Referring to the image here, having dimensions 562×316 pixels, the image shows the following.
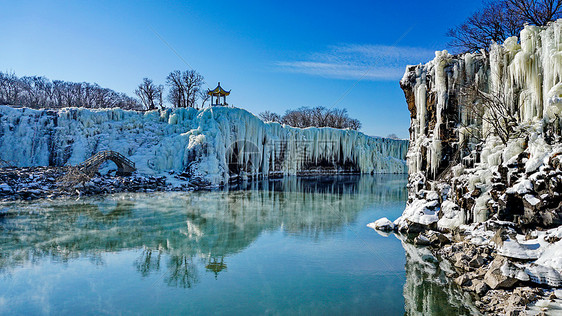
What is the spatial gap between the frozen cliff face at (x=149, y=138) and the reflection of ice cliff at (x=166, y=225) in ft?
15.4

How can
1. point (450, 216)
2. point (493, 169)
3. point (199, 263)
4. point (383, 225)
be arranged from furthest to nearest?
point (383, 225) < point (450, 216) < point (493, 169) < point (199, 263)

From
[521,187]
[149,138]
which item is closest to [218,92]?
[149,138]

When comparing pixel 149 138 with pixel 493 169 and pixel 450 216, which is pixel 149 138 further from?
pixel 493 169

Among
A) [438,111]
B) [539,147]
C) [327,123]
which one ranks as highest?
[327,123]

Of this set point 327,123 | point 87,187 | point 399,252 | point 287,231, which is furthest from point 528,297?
point 327,123

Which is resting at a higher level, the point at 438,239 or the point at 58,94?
the point at 58,94

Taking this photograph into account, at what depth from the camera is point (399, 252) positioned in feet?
26.0

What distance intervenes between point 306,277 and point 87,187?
15.0 metres

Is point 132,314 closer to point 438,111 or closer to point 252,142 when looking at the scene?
point 438,111

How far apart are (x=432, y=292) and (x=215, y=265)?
4.20 metres

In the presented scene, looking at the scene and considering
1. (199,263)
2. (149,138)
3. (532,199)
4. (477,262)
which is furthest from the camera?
(149,138)

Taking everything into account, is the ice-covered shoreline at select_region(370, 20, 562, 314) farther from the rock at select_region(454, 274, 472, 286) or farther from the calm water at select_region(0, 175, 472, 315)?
the calm water at select_region(0, 175, 472, 315)

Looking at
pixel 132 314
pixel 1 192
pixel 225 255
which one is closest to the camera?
pixel 132 314

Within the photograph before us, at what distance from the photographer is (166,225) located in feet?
35.3
